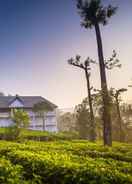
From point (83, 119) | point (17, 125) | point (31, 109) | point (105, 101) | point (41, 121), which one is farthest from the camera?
point (41, 121)

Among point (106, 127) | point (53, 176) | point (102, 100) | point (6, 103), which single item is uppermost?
point (6, 103)

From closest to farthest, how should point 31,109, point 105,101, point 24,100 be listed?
point 105,101 < point 31,109 < point 24,100

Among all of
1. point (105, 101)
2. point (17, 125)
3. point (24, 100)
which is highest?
point (24, 100)

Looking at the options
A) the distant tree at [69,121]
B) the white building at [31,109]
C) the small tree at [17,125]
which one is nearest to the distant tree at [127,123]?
the distant tree at [69,121]

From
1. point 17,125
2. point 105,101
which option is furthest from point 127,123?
point 105,101

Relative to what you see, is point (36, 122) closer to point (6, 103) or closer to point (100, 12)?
point (6, 103)

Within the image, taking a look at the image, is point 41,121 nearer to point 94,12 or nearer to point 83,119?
point 83,119

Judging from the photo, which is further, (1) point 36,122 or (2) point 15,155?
(1) point 36,122

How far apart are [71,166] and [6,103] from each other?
6238cm

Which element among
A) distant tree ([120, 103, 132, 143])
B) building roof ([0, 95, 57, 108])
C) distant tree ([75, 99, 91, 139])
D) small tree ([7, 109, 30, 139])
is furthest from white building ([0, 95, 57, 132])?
small tree ([7, 109, 30, 139])

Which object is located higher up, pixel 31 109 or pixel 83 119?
pixel 31 109

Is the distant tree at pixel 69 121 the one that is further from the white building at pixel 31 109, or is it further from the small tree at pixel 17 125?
the small tree at pixel 17 125

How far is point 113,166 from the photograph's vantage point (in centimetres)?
879

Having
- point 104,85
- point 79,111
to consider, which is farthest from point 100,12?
point 79,111
